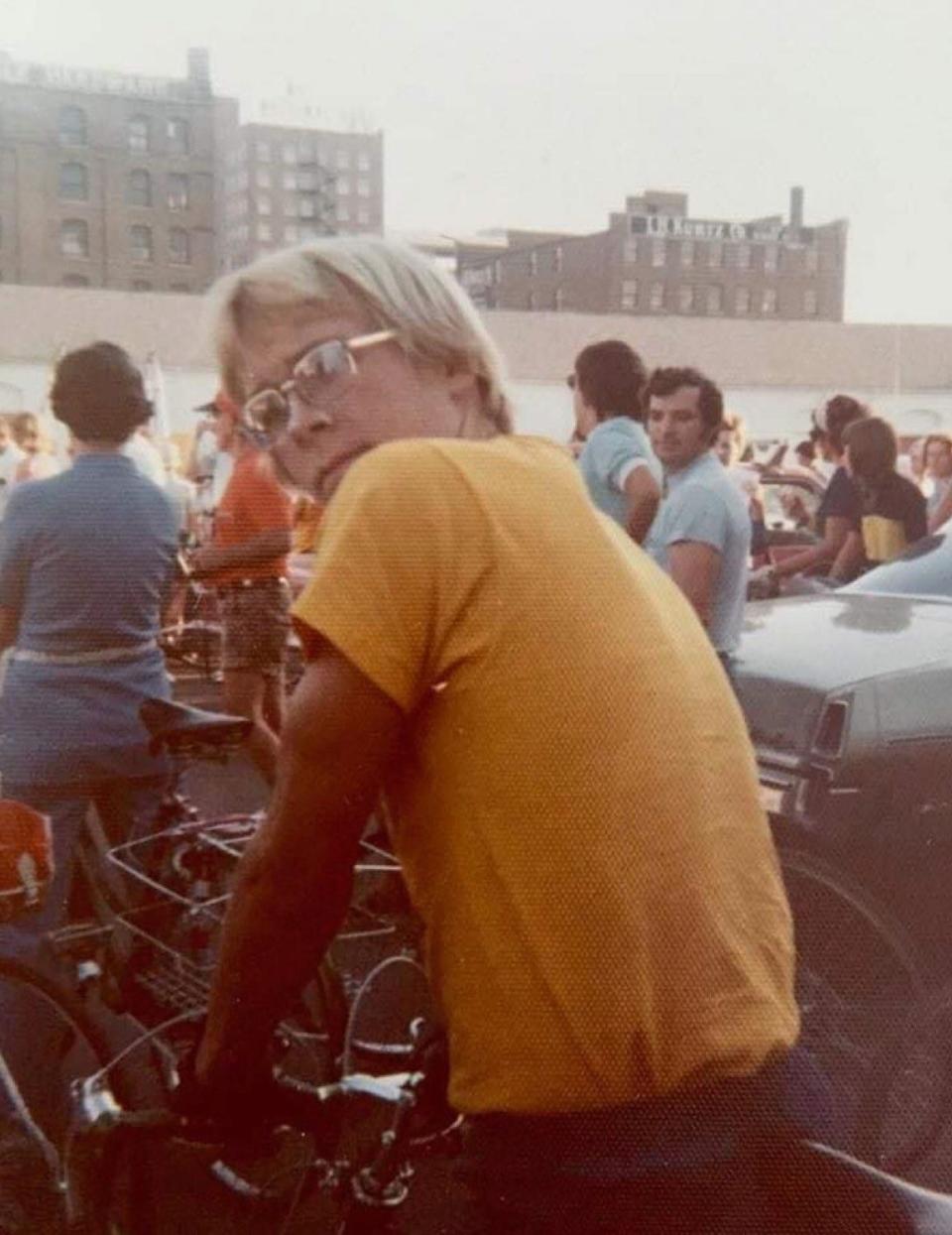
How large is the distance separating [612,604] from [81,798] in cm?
195

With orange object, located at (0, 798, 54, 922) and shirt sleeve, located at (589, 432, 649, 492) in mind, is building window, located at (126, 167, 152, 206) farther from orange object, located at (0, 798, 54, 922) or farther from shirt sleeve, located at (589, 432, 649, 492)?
orange object, located at (0, 798, 54, 922)

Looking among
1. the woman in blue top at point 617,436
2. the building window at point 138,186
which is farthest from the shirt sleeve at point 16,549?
the building window at point 138,186

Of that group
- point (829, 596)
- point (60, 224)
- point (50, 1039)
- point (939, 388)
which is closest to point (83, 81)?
point (50, 1039)

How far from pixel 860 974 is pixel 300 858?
1.78 metres

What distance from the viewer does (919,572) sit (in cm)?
346

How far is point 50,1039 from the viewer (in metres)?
2.47

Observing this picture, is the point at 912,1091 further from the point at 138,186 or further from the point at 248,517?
the point at 138,186

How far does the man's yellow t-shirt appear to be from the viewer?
1023mm

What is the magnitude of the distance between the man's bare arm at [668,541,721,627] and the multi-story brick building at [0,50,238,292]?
1069 millimetres

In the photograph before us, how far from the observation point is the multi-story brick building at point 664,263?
3.19 meters

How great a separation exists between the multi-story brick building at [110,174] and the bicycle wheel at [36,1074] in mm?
1081

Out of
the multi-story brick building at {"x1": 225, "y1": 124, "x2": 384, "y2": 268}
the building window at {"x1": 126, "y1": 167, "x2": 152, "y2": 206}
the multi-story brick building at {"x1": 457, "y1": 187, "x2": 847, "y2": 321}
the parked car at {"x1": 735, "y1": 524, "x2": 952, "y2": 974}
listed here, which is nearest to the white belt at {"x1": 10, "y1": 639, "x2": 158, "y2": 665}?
the multi-story brick building at {"x1": 225, "y1": 124, "x2": 384, "y2": 268}

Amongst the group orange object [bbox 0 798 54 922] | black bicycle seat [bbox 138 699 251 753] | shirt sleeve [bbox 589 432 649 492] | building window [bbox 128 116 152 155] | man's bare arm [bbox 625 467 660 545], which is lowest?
orange object [bbox 0 798 54 922]

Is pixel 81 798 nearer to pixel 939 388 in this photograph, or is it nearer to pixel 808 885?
pixel 808 885
